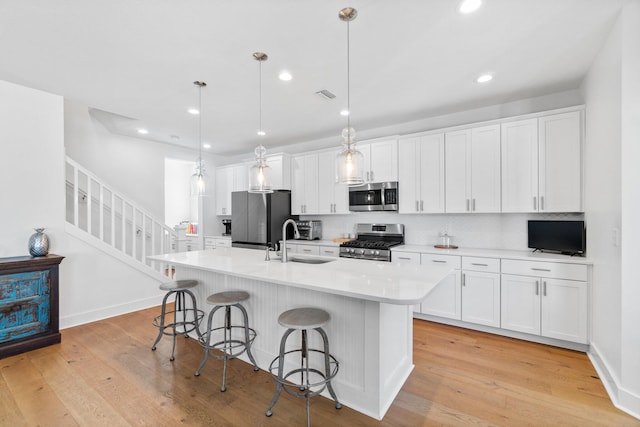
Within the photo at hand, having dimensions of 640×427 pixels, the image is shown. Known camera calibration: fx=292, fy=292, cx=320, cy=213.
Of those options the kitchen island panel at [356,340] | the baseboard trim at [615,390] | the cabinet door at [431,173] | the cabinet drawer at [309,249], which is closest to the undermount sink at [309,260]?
the kitchen island panel at [356,340]

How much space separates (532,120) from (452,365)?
2.72 metres

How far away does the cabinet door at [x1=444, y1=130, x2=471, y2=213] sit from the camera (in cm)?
363

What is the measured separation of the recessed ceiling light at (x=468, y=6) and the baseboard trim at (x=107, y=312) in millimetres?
5020

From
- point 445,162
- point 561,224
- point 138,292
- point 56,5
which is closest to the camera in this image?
point 56,5

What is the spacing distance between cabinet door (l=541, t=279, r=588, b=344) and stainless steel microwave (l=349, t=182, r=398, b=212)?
6.39 feet

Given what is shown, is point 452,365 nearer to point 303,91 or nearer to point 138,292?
point 303,91

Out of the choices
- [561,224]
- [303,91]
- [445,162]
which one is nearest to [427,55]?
[303,91]

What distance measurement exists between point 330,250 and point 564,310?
281 cm

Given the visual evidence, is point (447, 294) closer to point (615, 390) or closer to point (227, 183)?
point (615, 390)

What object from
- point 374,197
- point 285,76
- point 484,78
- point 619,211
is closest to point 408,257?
point 374,197

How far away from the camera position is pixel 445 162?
377 centimetres

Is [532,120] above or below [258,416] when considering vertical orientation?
above

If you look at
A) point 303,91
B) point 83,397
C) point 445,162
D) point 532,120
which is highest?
point 303,91

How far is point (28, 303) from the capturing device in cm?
299
